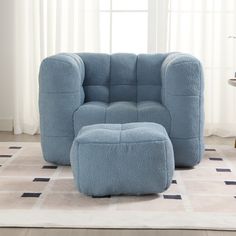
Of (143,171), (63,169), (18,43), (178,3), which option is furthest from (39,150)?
(178,3)

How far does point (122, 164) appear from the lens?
2652mm

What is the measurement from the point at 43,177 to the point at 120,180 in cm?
68

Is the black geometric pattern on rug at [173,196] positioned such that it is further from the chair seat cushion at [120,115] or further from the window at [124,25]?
the window at [124,25]

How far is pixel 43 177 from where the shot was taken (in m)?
3.16

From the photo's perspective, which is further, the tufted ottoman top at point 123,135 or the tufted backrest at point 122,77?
the tufted backrest at point 122,77

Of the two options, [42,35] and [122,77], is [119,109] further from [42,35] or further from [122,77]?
[42,35]

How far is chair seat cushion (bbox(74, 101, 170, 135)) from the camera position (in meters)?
3.32

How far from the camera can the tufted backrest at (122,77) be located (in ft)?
12.4

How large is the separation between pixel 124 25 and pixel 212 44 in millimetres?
808

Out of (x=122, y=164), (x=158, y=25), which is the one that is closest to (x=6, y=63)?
(x=158, y=25)

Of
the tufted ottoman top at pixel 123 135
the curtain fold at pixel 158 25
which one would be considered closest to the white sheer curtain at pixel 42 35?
the curtain fold at pixel 158 25

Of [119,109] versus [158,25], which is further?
[158,25]

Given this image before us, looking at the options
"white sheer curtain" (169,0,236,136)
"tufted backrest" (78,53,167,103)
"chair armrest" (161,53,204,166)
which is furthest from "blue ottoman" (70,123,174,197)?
"white sheer curtain" (169,0,236,136)

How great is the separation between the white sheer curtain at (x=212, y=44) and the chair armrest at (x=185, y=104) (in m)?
1.25
